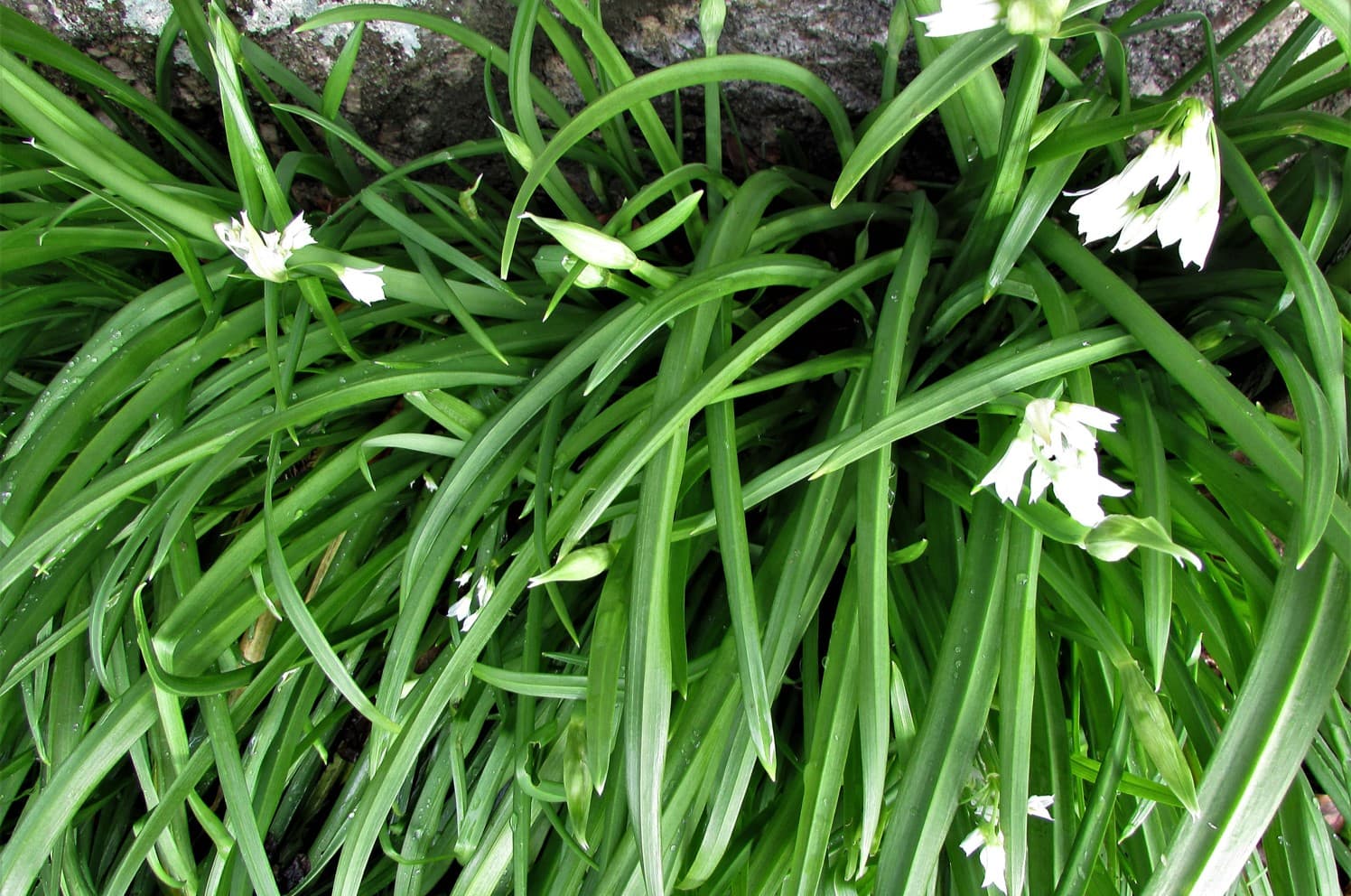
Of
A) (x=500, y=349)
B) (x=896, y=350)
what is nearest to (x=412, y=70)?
(x=500, y=349)

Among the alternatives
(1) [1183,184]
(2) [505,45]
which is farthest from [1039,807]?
(2) [505,45]

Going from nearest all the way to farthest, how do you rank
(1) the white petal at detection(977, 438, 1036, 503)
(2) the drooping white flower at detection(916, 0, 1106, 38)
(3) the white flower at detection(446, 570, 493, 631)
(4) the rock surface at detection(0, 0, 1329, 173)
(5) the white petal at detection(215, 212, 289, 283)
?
(2) the drooping white flower at detection(916, 0, 1106, 38)
(1) the white petal at detection(977, 438, 1036, 503)
(5) the white petal at detection(215, 212, 289, 283)
(3) the white flower at detection(446, 570, 493, 631)
(4) the rock surface at detection(0, 0, 1329, 173)

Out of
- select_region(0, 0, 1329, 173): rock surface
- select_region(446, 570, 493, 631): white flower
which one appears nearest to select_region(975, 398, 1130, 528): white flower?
select_region(446, 570, 493, 631): white flower

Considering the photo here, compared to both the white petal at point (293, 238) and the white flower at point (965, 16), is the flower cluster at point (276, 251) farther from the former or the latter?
the white flower at point (965, 16)

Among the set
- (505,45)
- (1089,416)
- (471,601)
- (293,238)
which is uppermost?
(505,45)

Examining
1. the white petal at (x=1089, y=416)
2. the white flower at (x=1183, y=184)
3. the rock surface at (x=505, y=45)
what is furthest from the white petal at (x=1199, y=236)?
the rock surface at (x=505, y=45)

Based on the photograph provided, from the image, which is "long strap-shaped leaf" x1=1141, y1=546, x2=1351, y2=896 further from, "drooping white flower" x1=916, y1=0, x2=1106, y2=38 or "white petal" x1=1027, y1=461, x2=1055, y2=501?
"drooping white flower" x1=916, y1=0, x2=1106, y2=38

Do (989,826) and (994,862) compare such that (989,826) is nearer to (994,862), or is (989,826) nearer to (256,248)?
(994,862)
